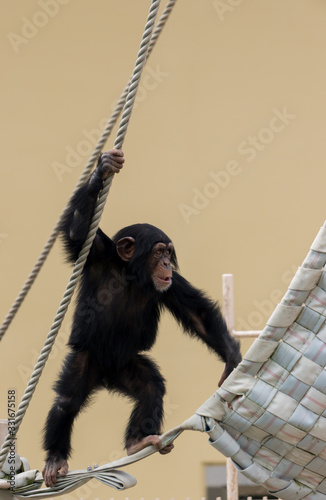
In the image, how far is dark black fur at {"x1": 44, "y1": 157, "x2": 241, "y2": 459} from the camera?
3209 millimetres

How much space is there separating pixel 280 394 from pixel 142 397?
35.1 inches

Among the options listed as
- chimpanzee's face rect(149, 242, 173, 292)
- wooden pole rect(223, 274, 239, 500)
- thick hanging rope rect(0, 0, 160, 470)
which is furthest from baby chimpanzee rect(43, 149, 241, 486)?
wooden pole rect(223, 274, 239, 500)

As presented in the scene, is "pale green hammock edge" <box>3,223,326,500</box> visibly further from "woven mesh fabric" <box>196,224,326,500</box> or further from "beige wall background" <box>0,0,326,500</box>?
"beige wall background" <box>0,0,326,500</box>

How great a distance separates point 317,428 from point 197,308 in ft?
3.74

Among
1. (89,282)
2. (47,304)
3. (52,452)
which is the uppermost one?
(89,282)

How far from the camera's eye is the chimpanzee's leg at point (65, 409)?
122 inches

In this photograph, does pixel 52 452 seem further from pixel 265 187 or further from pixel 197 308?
pixel 265 187

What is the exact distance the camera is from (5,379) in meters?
6.28

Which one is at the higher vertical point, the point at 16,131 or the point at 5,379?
the point at 16,131

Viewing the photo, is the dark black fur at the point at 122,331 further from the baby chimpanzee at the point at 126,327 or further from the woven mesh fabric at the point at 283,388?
the woven mesh fabric at the point at 283,388

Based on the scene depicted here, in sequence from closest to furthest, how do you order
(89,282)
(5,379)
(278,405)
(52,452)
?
(278,405) → (52,452) → (89,282) → (5,379)

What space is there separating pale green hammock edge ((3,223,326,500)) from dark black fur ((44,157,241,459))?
0.65 meters

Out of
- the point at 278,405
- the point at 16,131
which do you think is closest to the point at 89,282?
the point at 278,405

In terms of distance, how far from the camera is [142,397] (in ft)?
10.9
